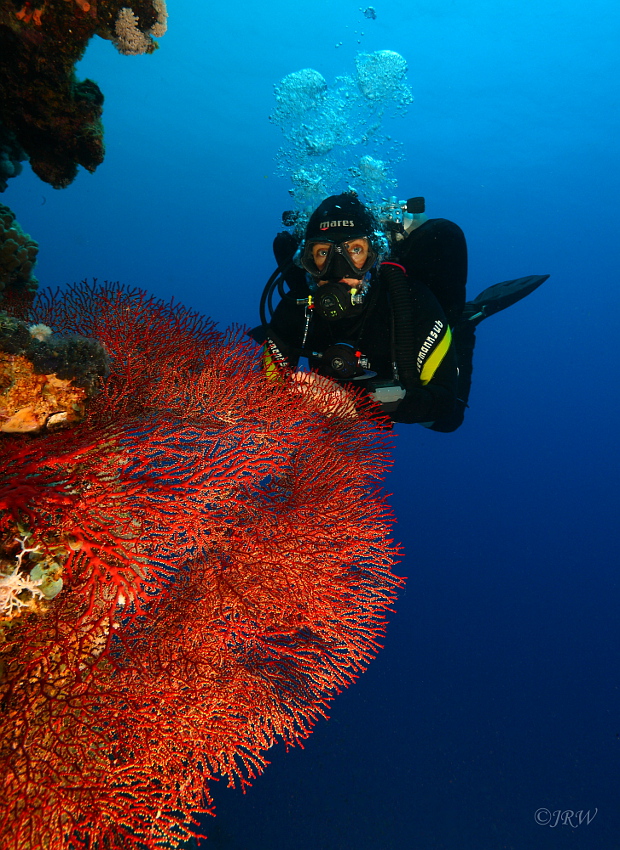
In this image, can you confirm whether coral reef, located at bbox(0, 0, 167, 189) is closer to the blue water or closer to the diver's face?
the diver's face

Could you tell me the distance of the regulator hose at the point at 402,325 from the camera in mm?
4184

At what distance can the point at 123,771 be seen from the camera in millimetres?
1986

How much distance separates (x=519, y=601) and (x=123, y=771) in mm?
24951

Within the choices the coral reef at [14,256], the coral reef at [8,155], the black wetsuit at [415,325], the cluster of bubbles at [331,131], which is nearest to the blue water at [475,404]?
the black wetsuit at [415,325]

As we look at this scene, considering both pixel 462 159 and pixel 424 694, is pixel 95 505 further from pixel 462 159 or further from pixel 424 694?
pixel 462 159

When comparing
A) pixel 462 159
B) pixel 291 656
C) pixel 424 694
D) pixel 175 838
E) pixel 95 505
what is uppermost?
pixel 462 159

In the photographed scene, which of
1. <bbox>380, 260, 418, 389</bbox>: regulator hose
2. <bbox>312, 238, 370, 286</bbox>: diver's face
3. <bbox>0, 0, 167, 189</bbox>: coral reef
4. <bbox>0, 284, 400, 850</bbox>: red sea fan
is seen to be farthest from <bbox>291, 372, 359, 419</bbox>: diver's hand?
<bbox>0, 0, 167, 189</bbox>: coral reef

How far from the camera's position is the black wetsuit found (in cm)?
436

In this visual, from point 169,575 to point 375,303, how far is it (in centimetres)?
358

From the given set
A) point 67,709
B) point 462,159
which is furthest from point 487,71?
point 67,709

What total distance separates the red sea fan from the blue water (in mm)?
10547

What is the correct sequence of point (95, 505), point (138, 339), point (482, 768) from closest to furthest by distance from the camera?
point (95, 505) → point (138, 339) → point (482, 768)

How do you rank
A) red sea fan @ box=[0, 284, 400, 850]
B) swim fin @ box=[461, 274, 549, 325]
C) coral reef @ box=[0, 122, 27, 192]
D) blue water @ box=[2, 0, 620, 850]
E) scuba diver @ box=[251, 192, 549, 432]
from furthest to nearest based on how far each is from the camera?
blue water @ box=[2, 0, 620, 850] < swim fin @ box=[461, 274, 549, 325] < coral reef @ box=[0, 122, 27, 192] < scuba diver @ box=[251, 192, 549, 432] < red sea fan @ box=[0, 284, 400, 850]

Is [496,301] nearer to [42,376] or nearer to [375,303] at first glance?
[375,303]
